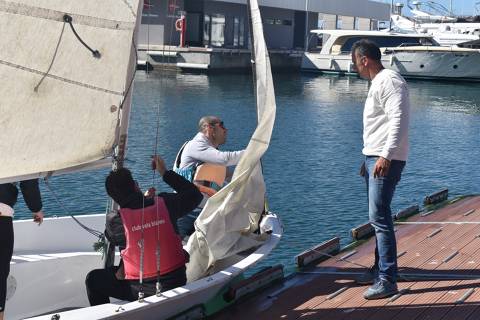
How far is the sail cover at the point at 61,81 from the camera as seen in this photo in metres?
5.81

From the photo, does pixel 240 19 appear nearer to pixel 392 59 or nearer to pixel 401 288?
pixel 392 59

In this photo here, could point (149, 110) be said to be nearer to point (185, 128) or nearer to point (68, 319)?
point (185, 128)

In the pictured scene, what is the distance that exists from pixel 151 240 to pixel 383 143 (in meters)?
2.10

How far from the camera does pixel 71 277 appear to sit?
23.9 feet

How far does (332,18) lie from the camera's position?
8438 cm

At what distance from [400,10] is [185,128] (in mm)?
62874

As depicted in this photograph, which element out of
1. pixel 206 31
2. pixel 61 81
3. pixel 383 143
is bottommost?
pixel 383 143

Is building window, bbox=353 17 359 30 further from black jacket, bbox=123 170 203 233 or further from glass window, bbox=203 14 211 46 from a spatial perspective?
black jacket, bbox=123 170 203 233

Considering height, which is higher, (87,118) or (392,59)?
(87,118)

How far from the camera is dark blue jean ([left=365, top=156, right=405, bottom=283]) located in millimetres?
6555

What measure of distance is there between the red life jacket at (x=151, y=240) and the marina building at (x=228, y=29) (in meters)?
40.4

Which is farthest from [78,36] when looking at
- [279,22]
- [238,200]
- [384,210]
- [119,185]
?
[279,22]

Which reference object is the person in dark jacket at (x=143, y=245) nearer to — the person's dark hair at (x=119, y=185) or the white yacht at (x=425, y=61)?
the person's dark hair at (x=119, y=185)

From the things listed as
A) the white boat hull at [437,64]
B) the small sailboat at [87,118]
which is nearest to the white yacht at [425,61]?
the white boat hull at [437,64]
